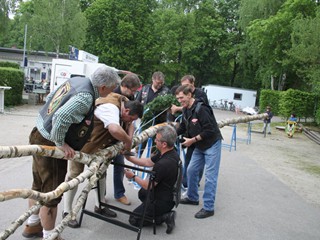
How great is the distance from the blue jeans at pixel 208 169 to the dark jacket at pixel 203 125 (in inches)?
3.6

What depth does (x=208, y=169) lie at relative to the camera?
4773 mm

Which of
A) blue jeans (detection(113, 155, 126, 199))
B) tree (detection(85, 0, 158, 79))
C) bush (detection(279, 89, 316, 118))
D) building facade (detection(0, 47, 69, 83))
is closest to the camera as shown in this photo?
blue jeans (detection(113, 155, 126, 199))

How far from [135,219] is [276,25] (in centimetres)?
2563

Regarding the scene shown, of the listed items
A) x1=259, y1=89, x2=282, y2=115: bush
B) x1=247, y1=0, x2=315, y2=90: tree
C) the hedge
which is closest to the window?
x1=247, y1=0, x2=315, y2=90: tree

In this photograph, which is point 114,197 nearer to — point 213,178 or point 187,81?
point 213,178

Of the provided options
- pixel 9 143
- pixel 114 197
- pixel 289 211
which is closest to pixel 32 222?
pixel 114 197

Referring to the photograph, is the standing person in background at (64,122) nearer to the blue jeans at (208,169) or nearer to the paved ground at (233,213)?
the paved ground at (233,213)

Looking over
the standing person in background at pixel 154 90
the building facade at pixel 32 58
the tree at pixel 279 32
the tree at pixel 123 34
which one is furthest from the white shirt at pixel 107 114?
the building facade at pixel 32 58

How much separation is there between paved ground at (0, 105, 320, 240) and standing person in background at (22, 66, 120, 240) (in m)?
0.87

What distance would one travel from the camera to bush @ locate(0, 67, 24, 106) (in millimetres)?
15820

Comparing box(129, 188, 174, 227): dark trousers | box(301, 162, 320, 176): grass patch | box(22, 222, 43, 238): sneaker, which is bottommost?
box(301, 162, 320, 176): grass patch

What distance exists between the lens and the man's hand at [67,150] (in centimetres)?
292

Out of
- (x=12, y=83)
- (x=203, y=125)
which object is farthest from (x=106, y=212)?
(x=12, y=83)

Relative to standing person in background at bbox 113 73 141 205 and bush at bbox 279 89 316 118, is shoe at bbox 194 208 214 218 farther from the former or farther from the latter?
bush at bbox 279 89 316 118
